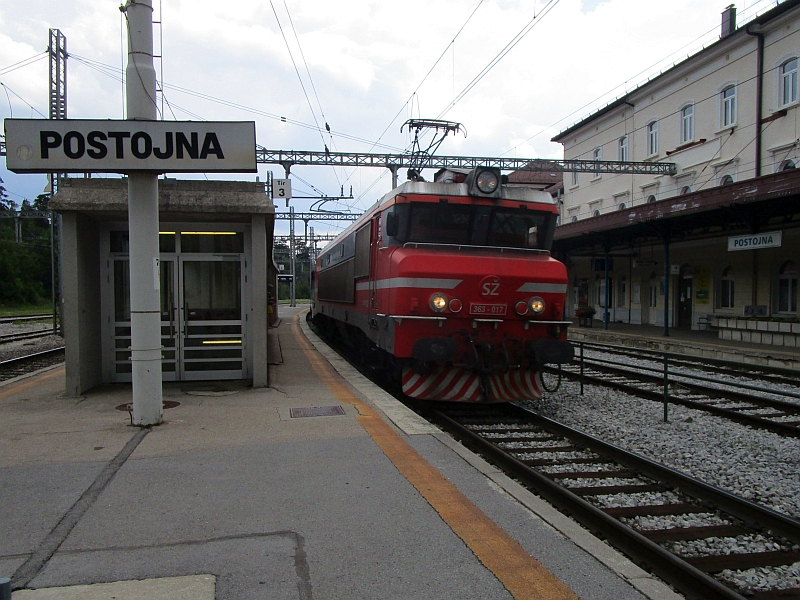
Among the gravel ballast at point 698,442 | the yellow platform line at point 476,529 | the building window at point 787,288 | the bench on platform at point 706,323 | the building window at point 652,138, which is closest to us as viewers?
the yellow platform line at point 476,529

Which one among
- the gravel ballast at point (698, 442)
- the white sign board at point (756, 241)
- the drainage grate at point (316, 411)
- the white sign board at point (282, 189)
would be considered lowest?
the gravel ballast at point (698, 442)

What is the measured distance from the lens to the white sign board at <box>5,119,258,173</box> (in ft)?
20.2

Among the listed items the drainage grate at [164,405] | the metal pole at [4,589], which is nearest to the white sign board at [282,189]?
the drainage grate at [164,405]

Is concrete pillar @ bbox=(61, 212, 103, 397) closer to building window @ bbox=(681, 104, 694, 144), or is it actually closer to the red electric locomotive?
the red electric locomotive

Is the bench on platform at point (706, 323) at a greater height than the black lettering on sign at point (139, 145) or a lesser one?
lesser

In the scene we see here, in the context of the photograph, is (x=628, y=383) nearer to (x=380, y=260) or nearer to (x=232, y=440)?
(x=380, y=260)

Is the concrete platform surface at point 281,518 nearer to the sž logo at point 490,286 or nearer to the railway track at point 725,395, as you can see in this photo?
the sž logo at point 490,286

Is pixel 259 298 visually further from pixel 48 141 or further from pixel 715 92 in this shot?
pixel 715 92

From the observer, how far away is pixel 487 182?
8328 millimetres

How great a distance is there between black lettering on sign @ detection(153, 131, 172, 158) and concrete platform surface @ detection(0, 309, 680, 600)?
9.26ft

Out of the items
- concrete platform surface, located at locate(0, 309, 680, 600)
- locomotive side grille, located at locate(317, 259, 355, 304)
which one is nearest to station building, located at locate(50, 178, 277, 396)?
concrete platform surface, located at locate(0, 309, 680, 600)

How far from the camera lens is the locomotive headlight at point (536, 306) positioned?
8.08m

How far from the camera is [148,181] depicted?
6.40 metres

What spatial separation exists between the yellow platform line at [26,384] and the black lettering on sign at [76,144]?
3.95 m
